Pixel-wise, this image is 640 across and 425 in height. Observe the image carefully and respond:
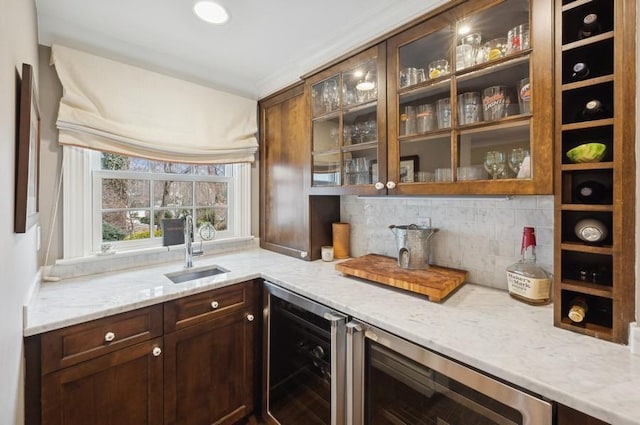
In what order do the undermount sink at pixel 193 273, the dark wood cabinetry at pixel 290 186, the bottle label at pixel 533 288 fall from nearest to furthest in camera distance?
the bottle label at pixel 533 288 < the undermount sink at pixel 193 273 < the dark wood cabinetry at pixel 290 186

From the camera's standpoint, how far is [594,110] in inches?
36.2

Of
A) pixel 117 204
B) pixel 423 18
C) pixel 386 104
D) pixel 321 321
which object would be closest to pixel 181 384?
pixel 321 321

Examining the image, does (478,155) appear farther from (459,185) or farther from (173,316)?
(173,316)

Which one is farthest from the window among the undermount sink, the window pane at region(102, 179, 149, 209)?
the undermount sink

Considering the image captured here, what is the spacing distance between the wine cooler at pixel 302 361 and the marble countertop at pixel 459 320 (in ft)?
0.33

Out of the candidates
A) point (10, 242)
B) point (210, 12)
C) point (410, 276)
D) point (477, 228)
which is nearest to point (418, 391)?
point (410, 276)

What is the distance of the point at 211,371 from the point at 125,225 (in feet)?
3.83

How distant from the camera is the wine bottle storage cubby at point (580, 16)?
3.10 ft

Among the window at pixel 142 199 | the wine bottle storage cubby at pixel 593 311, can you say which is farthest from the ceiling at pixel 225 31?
the wine bottle storage cubby at pixel 593 311

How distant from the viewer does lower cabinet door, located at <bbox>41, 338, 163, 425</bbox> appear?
3.70 ft

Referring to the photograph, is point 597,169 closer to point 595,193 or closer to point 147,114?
point 595,193

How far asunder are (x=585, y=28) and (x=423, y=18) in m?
0.64

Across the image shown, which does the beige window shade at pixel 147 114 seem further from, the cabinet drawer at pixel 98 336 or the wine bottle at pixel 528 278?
the wine bottle at pixel 528 278

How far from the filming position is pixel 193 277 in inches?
76.3
